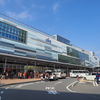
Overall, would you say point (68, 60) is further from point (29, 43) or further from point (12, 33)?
point (12, 33)

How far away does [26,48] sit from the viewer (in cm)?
3669

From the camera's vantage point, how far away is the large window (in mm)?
30906

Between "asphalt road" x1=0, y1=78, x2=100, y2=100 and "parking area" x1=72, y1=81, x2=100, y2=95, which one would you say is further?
"parking area" x1=72, y1=81, x2=100, y2=95

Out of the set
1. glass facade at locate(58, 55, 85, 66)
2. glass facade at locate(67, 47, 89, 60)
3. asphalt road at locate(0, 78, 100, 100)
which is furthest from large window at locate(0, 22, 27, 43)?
glass facade at locate(67, 47, 89, 60)

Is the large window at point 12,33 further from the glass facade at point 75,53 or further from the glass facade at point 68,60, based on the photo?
the glass facade at point 75,53

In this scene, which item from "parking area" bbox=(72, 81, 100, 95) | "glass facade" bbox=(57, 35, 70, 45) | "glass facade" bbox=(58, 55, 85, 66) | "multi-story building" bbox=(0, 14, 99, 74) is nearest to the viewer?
"parking area" bbox=(72, 81, 100, 95)

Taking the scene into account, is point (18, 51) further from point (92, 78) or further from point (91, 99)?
point (91, 99)

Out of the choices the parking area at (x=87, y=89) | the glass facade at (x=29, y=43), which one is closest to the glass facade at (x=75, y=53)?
the glass facade at (x=29, y=43)

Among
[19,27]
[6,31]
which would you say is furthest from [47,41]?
[6,31]

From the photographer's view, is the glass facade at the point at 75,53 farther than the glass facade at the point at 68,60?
Yes

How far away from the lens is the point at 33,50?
39188 millimetres

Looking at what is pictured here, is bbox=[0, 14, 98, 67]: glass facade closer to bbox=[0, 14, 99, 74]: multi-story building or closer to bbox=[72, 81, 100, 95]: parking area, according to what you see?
bbox=[0, 14, 99, 74]: multi-story building

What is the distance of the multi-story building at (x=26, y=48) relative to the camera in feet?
98.5

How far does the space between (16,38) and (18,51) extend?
3.87 metres
